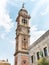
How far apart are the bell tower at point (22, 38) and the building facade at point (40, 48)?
818 cm

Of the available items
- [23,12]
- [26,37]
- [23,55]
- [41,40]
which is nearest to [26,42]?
[26,37]

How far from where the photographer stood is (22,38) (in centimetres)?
3744

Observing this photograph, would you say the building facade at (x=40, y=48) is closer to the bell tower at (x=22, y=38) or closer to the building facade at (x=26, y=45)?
the building facade at (x=26, y=45)

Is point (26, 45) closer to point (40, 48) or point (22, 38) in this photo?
point (22, 38)

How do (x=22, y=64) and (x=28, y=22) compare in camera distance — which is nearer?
(x=22, y=64)

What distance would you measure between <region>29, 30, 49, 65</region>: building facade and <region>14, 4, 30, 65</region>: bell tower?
8178mm

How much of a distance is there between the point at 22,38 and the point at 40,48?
14.0 m

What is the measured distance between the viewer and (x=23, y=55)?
34938mm

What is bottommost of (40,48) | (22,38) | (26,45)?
(40,48)

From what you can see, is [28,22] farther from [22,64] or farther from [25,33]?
[22,64]

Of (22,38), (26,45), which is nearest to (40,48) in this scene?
(26,45)

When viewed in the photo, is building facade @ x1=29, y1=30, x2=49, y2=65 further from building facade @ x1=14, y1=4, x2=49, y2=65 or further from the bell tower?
the bell tower

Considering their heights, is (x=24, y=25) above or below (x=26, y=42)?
above

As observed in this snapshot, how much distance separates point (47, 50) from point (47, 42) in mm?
1184
